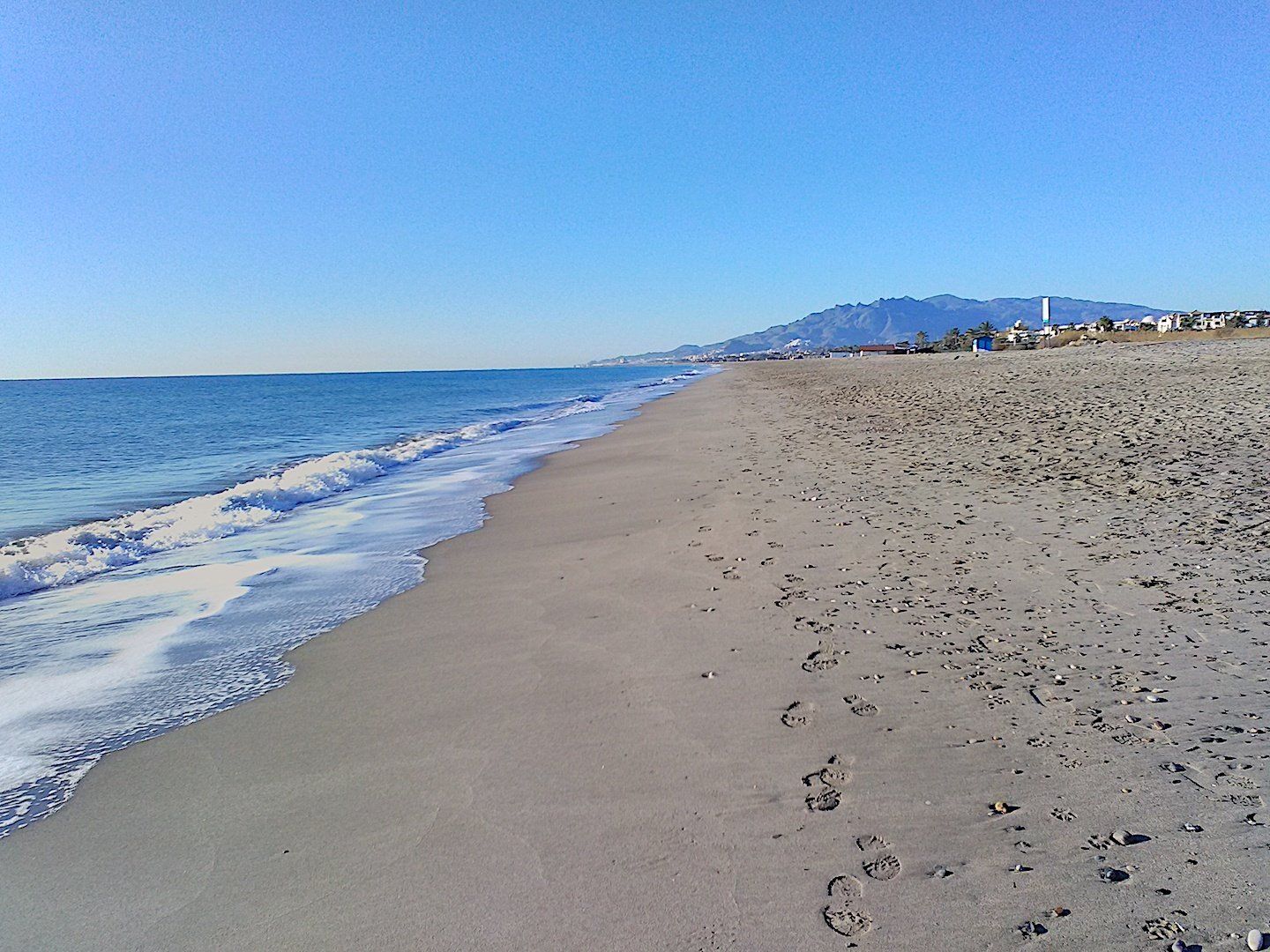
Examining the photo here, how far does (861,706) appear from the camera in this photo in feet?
12.2

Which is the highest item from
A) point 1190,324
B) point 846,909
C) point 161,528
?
point 1190,324

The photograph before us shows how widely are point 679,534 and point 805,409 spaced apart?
15099 mm

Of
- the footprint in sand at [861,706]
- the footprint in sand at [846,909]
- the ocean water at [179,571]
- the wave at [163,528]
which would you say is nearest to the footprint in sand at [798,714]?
the footprint in sand at [861,706]

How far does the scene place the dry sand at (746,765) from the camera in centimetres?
241

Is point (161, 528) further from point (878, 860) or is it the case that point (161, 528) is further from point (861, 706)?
point (878, 860)

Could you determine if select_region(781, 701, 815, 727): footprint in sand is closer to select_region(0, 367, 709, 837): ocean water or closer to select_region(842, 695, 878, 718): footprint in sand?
select_region(842, 695, 878, 718): footprint in sand

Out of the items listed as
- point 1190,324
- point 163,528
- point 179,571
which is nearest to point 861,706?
point 179,571

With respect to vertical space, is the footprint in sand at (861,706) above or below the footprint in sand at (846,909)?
above

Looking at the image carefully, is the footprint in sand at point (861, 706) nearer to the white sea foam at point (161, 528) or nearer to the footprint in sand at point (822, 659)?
the footprint in sand at point (822, 659)

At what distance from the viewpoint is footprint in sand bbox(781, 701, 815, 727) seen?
3.62 m

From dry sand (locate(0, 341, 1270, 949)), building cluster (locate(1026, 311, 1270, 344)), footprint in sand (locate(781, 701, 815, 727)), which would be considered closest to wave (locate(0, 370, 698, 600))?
dry sand (locate(0, 341, 1270, 949))

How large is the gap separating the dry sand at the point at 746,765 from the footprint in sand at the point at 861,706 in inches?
1.1

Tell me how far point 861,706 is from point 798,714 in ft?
1.09

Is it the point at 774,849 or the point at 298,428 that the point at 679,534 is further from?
the point at 298,428
